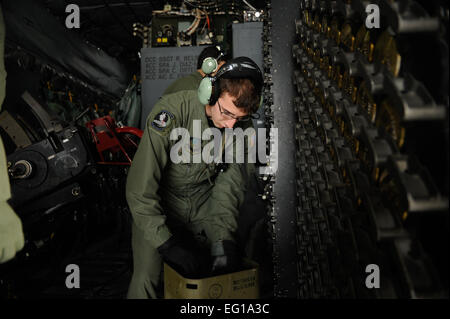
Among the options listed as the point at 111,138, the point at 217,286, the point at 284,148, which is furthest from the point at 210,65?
the point at 217,286

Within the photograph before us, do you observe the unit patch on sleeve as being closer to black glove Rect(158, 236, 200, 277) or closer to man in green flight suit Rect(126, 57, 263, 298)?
man in green flight suit Rect(126, 57, 263, 298)

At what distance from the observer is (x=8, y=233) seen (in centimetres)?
130

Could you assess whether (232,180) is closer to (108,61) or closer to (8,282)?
(8,282)

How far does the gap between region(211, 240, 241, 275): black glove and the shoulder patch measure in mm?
785

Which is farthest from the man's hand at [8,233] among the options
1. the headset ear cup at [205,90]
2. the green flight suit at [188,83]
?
the green flight suit at [188,83]

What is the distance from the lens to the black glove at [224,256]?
2102 millimetres

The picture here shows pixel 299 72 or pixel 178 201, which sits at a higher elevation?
pixel 299 72

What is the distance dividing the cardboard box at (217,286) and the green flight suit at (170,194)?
29 centimetres

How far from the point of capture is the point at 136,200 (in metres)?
2.04
